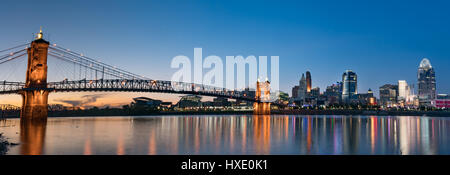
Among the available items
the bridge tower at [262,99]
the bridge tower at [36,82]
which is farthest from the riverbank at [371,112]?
the bridge tower at [36,82]

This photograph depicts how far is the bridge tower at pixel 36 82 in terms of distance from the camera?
48.9 m

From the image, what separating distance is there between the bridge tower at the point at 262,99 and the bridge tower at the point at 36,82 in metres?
81.8

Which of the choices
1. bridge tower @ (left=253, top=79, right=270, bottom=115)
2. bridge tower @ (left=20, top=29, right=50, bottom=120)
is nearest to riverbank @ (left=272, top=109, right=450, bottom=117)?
bridge tower @ (left=253, top=79, right=270, bottom=115)

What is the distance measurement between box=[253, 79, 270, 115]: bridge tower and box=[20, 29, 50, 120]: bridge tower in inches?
3221

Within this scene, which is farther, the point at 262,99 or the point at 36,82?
the point at 262,99

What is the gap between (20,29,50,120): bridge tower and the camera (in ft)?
160

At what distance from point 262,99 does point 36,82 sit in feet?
302

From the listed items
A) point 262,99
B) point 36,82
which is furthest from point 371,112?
point 36,82

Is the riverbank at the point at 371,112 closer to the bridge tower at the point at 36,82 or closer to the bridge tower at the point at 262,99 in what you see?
the bridge tower at the point at 262,99

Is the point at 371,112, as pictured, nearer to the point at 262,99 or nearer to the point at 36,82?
the point at 262,99

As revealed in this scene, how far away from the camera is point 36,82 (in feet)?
164
